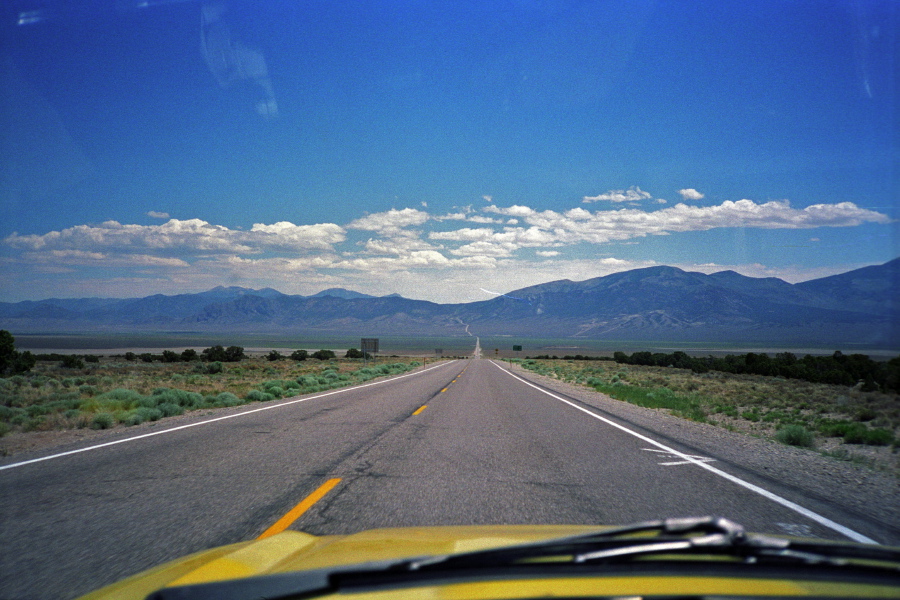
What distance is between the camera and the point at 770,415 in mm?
17203

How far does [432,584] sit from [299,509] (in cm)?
336

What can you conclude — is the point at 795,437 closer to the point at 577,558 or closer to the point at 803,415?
the point at 803,415

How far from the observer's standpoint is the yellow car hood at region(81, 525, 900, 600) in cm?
213

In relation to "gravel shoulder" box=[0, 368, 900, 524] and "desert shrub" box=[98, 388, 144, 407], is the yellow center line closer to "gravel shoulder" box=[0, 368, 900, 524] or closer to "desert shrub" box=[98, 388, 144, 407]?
"gravel shoulder" box=[0, 368, 900, 524]

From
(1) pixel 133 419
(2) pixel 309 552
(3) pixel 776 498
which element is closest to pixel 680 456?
(3) pixel 776 498

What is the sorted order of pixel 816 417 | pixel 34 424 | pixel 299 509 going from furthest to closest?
1. pixel 816 417
2. pixel 34 424
3. pixel 299 509

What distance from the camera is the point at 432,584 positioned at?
2205 mm

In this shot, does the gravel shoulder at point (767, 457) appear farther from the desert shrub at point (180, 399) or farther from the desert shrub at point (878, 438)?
the desert shrub at point (180, 399)

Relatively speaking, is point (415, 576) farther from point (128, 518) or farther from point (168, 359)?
point (168, 359)

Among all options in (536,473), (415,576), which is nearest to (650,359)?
(536,473)

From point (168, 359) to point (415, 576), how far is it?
66320mm

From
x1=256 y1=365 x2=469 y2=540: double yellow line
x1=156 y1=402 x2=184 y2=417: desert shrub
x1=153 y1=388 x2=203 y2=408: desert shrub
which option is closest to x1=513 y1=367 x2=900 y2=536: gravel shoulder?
x1=256 y1=365 x2=469 y2=540: double yellow line

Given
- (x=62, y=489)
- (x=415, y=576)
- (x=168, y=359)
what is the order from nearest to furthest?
(x=415, y=576) < (x=62, y=489) < (x=168, y=359)

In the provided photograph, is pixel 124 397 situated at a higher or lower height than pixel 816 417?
higher
